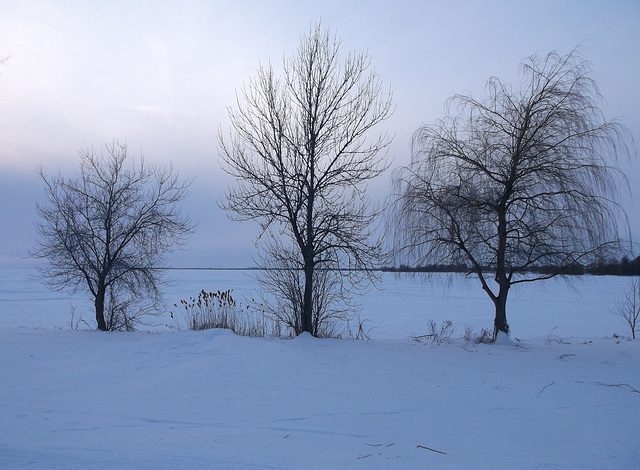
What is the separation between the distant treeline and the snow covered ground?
71.8 inches

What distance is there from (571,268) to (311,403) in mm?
7592

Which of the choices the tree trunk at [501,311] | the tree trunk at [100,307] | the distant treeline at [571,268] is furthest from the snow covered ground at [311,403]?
the tree trunk at [100,307]

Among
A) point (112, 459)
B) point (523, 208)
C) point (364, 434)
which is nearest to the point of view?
point (112, 459)

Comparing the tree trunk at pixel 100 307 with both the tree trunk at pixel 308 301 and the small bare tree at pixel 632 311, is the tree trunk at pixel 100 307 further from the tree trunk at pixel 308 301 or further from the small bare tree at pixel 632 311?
the small bare tree at pixel 632 311

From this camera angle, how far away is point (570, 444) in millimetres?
5012

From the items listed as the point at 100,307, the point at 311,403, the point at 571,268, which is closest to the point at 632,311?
the point at 571,268

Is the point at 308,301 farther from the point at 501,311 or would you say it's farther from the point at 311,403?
the point at 311,403

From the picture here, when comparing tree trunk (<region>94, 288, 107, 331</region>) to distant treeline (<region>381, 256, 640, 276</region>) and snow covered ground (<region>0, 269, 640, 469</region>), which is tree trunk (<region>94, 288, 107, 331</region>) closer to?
snow covered ground (<region>0, 269, 640, 469</region>)

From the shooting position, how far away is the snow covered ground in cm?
457

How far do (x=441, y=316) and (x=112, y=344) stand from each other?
17.2 meters

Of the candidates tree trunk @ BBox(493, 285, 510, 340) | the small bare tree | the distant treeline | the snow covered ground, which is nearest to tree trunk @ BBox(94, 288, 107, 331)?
the snow covered ground

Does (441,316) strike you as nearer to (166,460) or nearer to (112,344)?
(112,344)

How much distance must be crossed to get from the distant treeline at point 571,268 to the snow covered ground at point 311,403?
71.8 inches

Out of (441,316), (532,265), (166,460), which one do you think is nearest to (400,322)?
(441,316)
